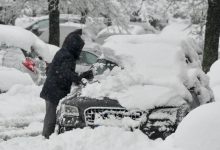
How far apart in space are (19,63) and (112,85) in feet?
19.7

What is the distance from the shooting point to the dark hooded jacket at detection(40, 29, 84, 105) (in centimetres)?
885

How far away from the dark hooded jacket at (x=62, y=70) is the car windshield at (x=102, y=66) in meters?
0.55

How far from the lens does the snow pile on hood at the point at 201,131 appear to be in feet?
18.0

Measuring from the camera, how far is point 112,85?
8297mm

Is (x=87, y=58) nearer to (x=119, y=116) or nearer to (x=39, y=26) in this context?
(x=119, y=116)

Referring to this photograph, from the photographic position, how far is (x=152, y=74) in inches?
334

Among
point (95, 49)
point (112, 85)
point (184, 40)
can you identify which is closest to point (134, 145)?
point (112, 85)

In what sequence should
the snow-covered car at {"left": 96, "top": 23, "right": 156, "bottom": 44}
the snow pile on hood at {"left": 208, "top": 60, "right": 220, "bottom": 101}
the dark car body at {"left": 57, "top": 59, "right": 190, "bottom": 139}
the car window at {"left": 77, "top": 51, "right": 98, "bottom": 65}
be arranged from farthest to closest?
1. the snow-covered car at {"left": 96, "top": 23, "right": 156, "bottom": 44}
2. the car window at {"left": 77, "top": 51, "right": 98, "bottom": 65}
3. the snow pile on hood at {"left": 208, "top": 60, "right": 220, "bottom": 101}
4. the dark car body at {"left": 57, "top": 59, "right": 190, "bottom": 139}

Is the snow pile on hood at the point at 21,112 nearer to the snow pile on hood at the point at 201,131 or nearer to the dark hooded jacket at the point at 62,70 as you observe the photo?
the dark hooded jacket at the point at 62,70

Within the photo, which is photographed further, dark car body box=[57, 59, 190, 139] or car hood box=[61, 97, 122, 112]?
car hood box=[61, 97, 122, 112]

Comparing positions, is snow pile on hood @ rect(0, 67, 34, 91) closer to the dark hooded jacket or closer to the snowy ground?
the snowy ground

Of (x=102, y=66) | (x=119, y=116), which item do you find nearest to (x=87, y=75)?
(x=102, y=66)

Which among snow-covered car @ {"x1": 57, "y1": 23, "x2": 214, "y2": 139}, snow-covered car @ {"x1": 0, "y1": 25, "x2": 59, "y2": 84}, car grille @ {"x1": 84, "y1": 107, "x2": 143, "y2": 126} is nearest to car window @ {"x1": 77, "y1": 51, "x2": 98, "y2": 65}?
snow-covered car @ {"x1": 0, "y1": 25, "x2": 59, "y2": 84}

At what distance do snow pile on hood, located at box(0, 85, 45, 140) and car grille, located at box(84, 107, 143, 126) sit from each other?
2.46m
